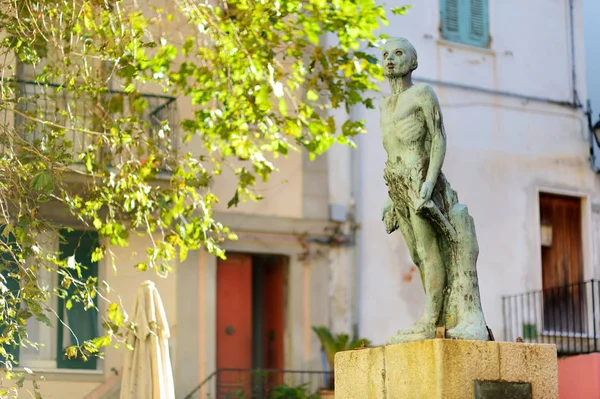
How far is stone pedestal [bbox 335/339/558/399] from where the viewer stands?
777 centimetres

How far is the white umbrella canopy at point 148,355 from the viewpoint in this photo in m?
14.9

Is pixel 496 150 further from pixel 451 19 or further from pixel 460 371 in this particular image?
pixel 460 371

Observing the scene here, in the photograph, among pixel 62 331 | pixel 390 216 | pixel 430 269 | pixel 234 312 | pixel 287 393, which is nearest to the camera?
pixel 430 269

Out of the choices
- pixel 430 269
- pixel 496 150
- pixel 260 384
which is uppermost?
pixel 496 150

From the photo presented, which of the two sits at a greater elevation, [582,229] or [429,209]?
[582,229]

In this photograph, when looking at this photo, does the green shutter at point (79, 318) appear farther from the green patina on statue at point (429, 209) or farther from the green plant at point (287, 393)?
the green patina on statue at point (429, 209)

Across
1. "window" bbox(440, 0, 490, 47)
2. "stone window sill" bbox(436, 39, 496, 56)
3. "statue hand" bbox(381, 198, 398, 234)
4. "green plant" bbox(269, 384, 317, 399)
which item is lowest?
"green plant" bbox(269, 384, 317, 399)

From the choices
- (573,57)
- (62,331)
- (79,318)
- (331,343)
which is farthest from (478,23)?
(62,331)

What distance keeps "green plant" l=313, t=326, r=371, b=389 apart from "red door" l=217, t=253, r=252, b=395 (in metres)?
1.08

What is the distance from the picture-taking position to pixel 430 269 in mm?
8367

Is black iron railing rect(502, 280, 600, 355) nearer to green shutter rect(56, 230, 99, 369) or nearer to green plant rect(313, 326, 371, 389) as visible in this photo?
green plant rect(313, 326, 371, 389)

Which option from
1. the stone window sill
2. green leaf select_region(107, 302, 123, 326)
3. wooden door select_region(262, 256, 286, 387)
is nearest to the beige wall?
wooden door select_region(262, 256, 286, 387)

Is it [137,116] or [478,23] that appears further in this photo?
[478,23]

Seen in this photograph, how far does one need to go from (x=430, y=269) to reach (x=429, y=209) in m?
0.39
